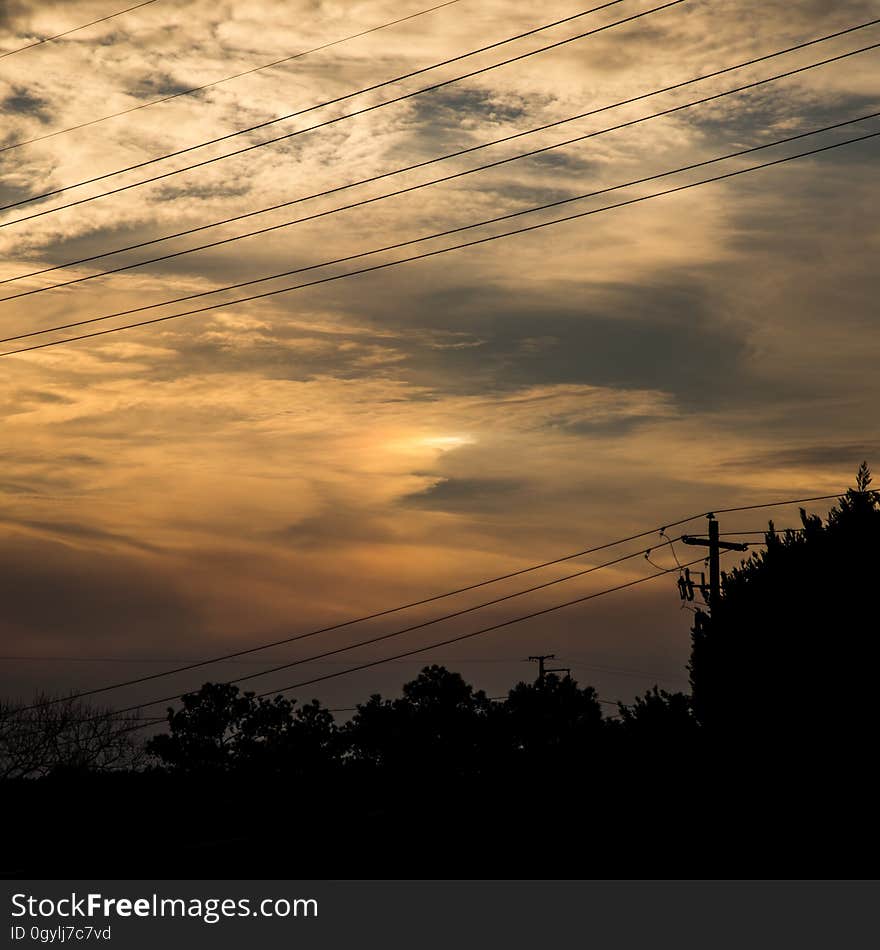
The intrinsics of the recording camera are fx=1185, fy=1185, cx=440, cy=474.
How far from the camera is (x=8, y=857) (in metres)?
32.9

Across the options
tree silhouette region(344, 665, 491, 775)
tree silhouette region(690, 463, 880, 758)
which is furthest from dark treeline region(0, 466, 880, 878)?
tree silhouette region(344, 665, 491, 775)

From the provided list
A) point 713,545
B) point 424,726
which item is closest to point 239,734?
point 424,726

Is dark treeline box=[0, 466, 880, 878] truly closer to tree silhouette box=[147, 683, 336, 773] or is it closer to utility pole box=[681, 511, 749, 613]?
utility pole box=[681, 511, 749, 613]

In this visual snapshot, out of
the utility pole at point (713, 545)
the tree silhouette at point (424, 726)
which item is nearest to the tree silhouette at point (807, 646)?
the utility pole at point (713, 545)

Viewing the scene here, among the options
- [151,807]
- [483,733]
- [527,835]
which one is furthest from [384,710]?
[527,835]

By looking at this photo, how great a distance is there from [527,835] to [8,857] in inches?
581

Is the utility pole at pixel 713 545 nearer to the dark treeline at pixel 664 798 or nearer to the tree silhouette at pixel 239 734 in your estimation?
the dark treeline at pixel 664 798

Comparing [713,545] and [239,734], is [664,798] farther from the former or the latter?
[239,734]

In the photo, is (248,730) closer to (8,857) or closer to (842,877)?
(8,857)

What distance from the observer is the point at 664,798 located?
91.4 feet

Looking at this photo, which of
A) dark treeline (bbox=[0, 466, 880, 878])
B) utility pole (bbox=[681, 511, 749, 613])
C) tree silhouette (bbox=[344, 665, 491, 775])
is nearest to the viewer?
dark treeline (bbox=[0, 466, 880, 878])

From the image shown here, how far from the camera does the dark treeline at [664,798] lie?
2462 cm

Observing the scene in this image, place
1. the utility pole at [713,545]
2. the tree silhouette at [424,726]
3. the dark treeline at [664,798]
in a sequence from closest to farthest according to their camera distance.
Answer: the dark treeline at [664,798]
the utility pole at [713,545]
the tree silhouette at [424,726]

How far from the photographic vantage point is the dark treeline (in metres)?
24.6
